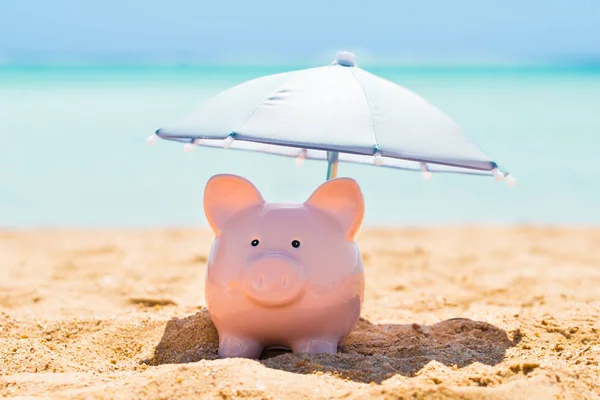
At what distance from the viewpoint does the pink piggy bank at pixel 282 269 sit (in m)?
3.14

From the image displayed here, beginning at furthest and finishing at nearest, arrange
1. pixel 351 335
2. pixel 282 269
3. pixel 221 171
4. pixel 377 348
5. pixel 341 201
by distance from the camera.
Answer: pixel 221 171, pixel 351 335, pixel 377 348, pixel 341 201, pixel 282 269

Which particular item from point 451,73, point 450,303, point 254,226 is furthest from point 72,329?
point 451,73

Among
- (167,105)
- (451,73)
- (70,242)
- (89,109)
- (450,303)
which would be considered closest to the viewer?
(450,303)

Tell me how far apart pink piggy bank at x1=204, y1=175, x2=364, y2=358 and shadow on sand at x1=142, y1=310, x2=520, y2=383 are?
0.13 m

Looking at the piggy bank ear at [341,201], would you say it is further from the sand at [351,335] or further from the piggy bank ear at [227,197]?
the sand at [351,335]

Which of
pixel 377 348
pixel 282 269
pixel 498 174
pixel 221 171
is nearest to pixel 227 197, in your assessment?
pixel 282 269

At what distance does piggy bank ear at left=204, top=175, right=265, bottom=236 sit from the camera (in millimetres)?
3355

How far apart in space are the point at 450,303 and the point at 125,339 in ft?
6.86

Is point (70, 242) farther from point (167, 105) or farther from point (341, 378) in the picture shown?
point (167, 105)

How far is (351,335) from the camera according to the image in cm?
382

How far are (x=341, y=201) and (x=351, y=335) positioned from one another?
33.4 inches

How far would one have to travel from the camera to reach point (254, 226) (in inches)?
128

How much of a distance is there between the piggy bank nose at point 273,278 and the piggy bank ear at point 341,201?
0.33 meters

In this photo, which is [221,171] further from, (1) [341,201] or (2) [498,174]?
(2) [498,174]
